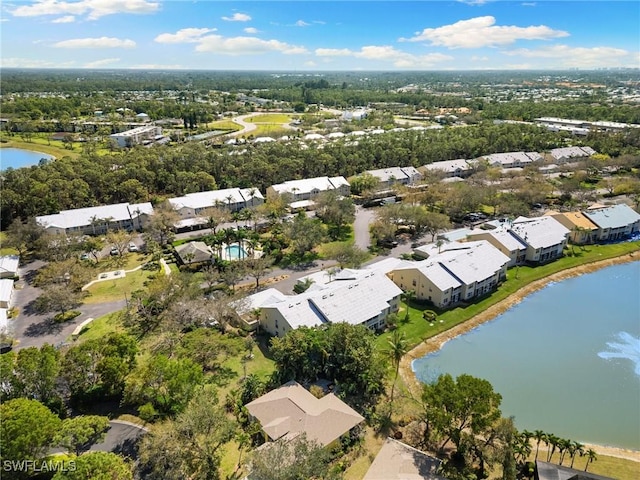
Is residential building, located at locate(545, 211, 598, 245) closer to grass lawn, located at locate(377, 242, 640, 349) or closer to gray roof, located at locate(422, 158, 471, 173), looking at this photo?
grass lawn, located at locate(377, 242, 640, 349)

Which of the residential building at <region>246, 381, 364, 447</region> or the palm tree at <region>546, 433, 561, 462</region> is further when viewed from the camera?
the residential building at <region>246, 381, 364, 447</region>

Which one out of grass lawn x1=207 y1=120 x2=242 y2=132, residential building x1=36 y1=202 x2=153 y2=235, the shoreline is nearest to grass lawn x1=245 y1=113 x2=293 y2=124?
grass lawn x1=207 y1=120 x2=242 y2=132

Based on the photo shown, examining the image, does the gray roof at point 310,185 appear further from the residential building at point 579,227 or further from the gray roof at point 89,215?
the residential building at point 579,227

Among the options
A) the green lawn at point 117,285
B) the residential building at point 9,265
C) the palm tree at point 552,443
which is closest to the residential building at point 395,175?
the green lawn at point 117,285

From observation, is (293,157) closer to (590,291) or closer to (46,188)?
(46,188)

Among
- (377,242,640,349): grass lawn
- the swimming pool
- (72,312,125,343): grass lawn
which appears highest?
the swimming pool

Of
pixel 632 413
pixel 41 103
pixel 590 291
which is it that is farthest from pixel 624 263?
pixel 41 103
